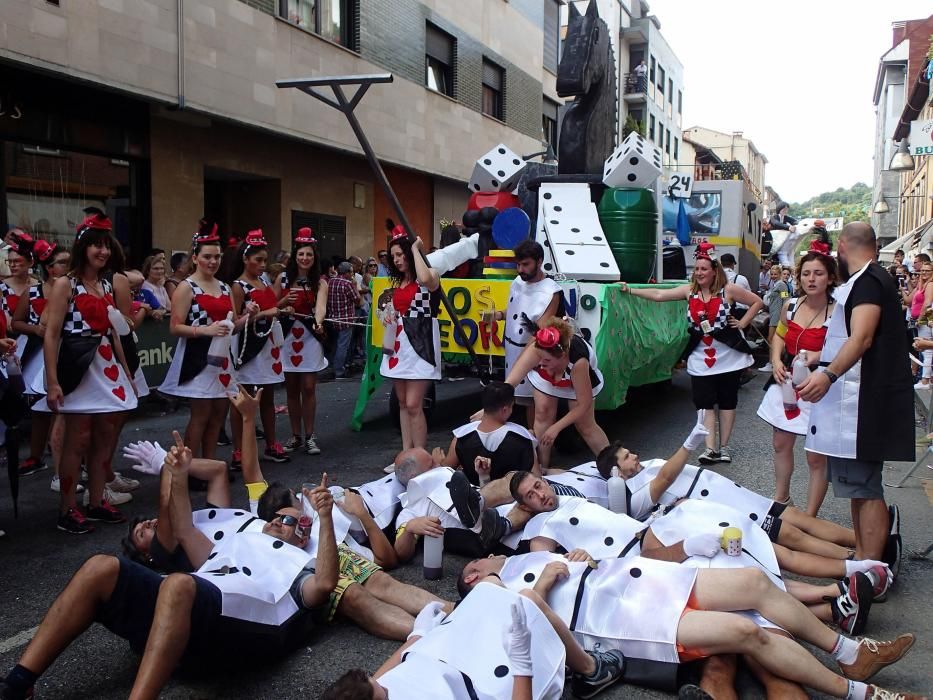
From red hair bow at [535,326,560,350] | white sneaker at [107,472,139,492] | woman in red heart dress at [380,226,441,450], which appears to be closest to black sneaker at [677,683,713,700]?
red hair bow at [535,326,560,350]

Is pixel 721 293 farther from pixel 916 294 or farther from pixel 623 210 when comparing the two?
pixel 916 294

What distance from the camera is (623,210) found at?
25.8 ft

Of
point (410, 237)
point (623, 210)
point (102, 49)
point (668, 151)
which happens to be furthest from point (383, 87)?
point (668, 151)

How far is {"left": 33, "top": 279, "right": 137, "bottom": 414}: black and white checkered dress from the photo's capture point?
4.76m

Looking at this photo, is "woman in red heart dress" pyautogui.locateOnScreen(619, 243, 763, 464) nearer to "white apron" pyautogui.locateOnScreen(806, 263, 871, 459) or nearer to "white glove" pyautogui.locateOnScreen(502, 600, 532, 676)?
"white apron" pyautogui.locateOnScreen(806, 263, 871, 459)

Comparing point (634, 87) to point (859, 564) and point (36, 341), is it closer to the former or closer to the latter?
point (36, 341)

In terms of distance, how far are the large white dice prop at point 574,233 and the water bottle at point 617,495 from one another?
9.94 ft

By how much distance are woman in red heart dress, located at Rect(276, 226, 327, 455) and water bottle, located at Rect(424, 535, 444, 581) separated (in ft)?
9.22

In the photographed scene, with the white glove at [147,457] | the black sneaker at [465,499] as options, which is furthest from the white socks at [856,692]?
the white glove at [147,457]

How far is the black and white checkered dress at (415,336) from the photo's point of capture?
19.9ft

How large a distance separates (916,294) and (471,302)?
28.0 feet

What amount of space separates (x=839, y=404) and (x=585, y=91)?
19.4 ft

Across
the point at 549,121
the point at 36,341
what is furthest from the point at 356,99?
the point at 549,121

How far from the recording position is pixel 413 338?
19.9 ft
